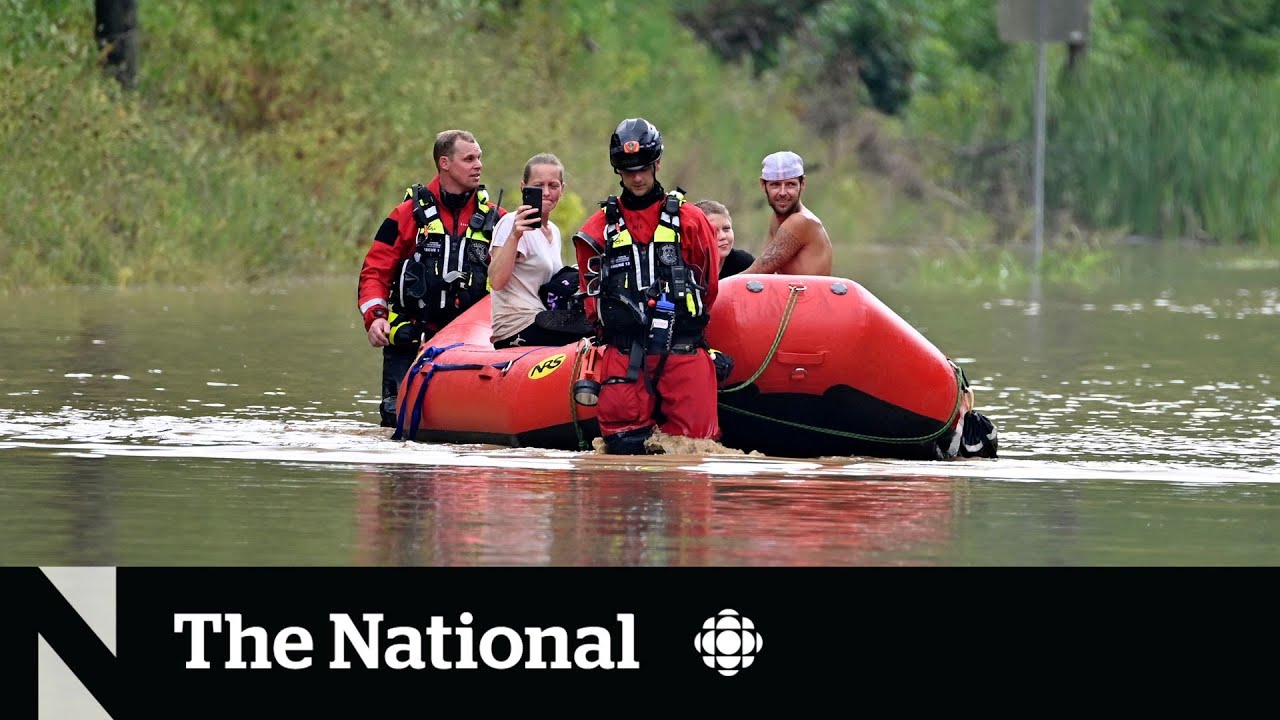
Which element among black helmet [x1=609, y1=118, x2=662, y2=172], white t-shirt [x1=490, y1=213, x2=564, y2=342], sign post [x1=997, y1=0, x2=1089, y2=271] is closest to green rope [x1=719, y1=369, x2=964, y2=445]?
white t-shirt [x1=490, y1=213, x2=564, y2=342]

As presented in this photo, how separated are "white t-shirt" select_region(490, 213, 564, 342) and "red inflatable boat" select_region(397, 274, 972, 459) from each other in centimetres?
27

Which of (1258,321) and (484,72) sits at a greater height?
(484,72)

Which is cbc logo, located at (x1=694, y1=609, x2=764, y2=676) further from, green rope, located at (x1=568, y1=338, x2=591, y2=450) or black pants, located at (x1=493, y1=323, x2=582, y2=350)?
black pants, located at (x1=493, y1=323, x2=582, y2=350)

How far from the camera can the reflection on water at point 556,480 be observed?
8.84 metres

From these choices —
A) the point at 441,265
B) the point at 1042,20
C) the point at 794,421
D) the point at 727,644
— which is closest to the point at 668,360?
the point at 794,421

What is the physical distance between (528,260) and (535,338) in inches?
16.8

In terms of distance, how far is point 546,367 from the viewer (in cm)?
1188

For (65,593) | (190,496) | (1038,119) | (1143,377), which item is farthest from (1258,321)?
(65,593)

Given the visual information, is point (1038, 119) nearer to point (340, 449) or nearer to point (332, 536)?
point (340, 449)

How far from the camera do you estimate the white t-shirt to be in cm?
1216

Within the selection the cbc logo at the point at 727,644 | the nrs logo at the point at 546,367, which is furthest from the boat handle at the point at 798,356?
the cbc logo at the point at 727,644

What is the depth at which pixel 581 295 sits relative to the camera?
447 inches

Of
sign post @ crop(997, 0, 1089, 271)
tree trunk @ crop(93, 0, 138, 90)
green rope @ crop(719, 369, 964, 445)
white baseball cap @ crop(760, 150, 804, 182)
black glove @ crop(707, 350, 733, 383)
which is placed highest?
sign post @ crop(997, 0, 1089, 271)

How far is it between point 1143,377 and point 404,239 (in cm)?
569
